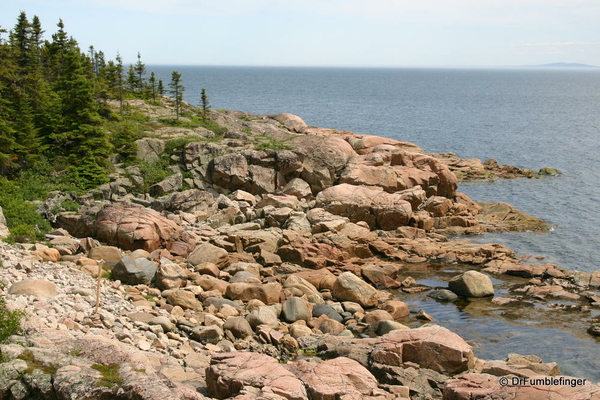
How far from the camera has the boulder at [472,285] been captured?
27.2 meters

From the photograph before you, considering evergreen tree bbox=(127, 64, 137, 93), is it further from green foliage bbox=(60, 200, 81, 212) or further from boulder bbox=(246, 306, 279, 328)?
boulder bbox=(246, 306, 279, 328)

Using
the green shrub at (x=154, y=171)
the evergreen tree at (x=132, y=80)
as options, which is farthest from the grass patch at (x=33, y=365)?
the evergreen tree at (x=132, y=80)

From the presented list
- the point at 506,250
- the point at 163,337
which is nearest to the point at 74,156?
the point at 163,337

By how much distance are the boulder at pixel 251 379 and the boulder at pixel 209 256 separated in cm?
1254

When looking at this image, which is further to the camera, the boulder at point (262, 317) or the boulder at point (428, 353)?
the boulder at point (262, 317)

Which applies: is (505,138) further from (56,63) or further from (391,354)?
(391,354)

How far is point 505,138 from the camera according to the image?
77.1 metres

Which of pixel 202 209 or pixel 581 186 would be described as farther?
pixel 581 186

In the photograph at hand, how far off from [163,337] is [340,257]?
14.4m

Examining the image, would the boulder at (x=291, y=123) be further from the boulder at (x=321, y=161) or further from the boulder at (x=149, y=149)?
the boulder at (x=149, y=149)

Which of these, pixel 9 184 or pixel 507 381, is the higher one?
pixel 9 184

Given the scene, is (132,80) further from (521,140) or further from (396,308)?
(521,140)

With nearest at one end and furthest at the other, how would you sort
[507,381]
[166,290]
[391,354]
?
[507,381] → [391,354] → [166,290]

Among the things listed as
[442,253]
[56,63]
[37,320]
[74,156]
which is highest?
[56,63]
